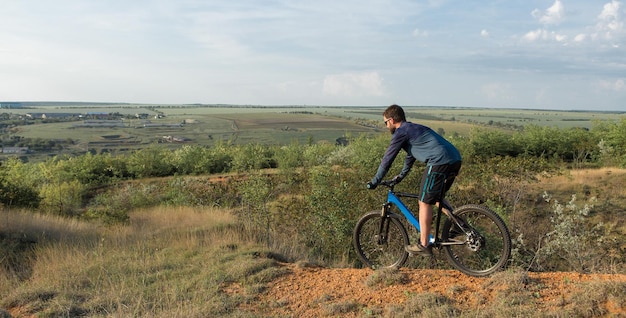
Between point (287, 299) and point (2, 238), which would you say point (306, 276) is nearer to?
point (287, 299)

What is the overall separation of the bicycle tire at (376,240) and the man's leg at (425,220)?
541mm

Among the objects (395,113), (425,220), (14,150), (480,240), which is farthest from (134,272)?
(14,150)

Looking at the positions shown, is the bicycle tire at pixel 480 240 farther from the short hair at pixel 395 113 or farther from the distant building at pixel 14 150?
the distant building at pixel 14 150

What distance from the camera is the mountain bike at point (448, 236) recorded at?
16.6ft

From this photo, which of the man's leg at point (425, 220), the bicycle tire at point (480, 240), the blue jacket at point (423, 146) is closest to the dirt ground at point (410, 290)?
the bicycle tire at point (480, 240)

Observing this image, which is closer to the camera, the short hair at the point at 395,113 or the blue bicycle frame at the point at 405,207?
the short hair at the point at 395,113

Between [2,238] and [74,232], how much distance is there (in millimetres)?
1316

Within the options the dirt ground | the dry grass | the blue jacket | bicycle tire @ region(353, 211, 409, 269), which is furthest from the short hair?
the dry grass

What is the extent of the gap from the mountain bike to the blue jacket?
0.55 m

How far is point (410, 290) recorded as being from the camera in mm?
4984

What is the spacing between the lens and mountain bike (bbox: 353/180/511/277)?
5.06 m

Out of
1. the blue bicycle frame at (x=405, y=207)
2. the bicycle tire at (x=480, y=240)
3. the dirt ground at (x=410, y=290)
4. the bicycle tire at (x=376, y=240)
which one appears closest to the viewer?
the dirt ground at (x=410, y=290)

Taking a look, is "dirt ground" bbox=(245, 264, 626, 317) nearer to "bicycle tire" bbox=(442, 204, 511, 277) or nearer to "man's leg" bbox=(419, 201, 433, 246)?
"bicycle tire" bbox=(442, 204, 511, 277)

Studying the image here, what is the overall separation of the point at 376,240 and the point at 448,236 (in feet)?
3.53
